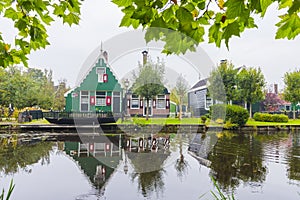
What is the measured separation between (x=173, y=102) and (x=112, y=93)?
7.86m

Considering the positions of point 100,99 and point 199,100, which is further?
point 199,100

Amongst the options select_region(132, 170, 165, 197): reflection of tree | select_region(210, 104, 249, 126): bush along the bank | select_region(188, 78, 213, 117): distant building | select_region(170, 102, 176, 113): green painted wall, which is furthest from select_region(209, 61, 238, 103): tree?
select_region(132, 170, 165, 197): reflection of tree

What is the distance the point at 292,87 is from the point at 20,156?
2325 centimetres

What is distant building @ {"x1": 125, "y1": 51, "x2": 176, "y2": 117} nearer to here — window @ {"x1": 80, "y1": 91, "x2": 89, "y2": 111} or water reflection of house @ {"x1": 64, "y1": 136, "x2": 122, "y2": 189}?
window @ {"x1": 80, "y1": 91, "x2": 89, "y2": 111}

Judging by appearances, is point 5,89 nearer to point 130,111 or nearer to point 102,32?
point 130,111

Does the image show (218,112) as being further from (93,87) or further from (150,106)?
(93,87)

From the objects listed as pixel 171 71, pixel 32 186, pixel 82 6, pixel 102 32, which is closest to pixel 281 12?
pixel 82 6

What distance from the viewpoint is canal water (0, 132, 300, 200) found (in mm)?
4805

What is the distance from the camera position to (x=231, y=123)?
18.0m

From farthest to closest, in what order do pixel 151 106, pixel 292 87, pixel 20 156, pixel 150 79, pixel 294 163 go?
pixel 151 106
pixel 292 87
pixel 150 79
pixel 20 156
pixel 294 163

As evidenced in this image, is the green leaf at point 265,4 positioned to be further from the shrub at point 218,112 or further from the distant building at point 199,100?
the distant building at point 199,100

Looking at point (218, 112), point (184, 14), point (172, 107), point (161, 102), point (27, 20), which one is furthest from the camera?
point (172, 107)

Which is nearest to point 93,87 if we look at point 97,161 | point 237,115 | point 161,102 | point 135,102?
point 135,102

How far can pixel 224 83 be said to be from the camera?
22.4 meters
